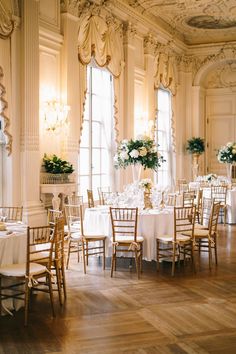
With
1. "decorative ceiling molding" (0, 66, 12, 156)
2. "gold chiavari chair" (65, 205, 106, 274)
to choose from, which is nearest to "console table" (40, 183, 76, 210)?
"decorative ceiling molding" (0, 66, 12, 156)

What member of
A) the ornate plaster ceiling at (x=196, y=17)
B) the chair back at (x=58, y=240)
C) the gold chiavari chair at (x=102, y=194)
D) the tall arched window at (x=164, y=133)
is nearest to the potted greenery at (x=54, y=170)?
the gold chiavari chair at (x=102, y=194)

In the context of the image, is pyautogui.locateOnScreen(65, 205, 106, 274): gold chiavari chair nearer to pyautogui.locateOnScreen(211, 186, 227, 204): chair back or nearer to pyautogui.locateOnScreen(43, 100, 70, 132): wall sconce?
pyautogui.locateOnScreen(43, 100, 70, 132): wall sconce

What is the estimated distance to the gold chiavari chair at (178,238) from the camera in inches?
257

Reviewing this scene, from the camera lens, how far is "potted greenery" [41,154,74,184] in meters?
8.67

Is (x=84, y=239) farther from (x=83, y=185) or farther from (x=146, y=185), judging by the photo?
(x=83, y=185)

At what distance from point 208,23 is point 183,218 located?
953cm

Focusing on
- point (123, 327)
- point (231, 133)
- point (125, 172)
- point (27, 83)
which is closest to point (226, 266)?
point (123, 327)

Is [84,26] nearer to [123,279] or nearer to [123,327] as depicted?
[123,279]

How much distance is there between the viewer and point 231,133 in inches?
643

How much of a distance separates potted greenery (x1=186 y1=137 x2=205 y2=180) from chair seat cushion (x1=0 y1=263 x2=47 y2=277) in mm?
11381

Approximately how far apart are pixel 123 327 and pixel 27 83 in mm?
5056

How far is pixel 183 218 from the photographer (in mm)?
6688

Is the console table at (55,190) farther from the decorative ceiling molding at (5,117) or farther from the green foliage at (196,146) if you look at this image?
the green foliage at (196,146)

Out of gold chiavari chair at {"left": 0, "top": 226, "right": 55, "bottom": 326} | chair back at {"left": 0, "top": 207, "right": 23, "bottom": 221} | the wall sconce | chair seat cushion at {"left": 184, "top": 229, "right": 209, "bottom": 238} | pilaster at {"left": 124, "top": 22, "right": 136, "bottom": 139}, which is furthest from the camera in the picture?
pilaster at {"left": 124, "top": 22, "right": 136, "bottom": 139}
